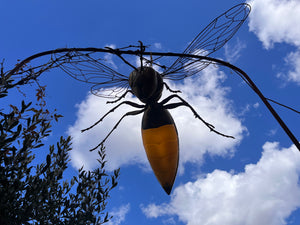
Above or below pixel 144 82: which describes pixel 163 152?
below

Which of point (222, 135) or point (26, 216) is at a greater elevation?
point (222, 135)

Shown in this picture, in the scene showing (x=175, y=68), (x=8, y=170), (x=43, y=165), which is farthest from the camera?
(x=175, y=68)

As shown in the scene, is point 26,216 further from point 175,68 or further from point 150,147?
point 175,68

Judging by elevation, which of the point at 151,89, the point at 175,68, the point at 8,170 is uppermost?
the point at 175,68

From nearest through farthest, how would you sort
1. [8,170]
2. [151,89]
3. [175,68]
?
[8,170] → [151,89] → [175,68]

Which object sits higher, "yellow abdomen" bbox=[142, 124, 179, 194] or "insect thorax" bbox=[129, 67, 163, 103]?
"insect thorax" bbox=[129, 67, 163, 103]

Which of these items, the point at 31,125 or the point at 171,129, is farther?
the point at 171,129

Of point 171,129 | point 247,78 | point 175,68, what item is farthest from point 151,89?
point 247,78

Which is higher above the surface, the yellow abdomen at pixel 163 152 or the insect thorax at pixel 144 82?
the insect thorax at pixel 144 82
